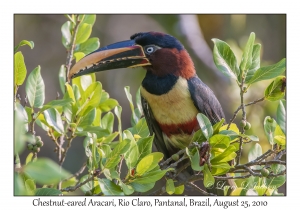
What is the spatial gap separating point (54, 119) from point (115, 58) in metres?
0.94

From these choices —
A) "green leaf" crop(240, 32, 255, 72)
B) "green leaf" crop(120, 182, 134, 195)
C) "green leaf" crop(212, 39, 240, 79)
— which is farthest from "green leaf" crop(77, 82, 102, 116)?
"green leaf" crop(240, 32, 255, 72)

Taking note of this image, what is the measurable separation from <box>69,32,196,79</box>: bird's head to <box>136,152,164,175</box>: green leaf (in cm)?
104

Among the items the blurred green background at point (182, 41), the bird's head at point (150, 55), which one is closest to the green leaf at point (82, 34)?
the bird's head at point (150, 55)

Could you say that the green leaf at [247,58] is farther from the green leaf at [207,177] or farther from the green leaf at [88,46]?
the green leaf at [88,46]

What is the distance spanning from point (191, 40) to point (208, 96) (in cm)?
316

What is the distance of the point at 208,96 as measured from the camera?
149 inches

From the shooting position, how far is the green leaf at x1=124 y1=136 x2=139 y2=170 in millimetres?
2744

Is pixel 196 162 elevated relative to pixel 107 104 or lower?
lower

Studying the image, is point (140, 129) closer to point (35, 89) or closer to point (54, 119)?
point (54, 119)

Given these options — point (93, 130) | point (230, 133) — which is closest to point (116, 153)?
point (93, 130)

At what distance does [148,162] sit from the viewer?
273 cm

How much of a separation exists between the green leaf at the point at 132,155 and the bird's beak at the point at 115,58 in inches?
32.7
